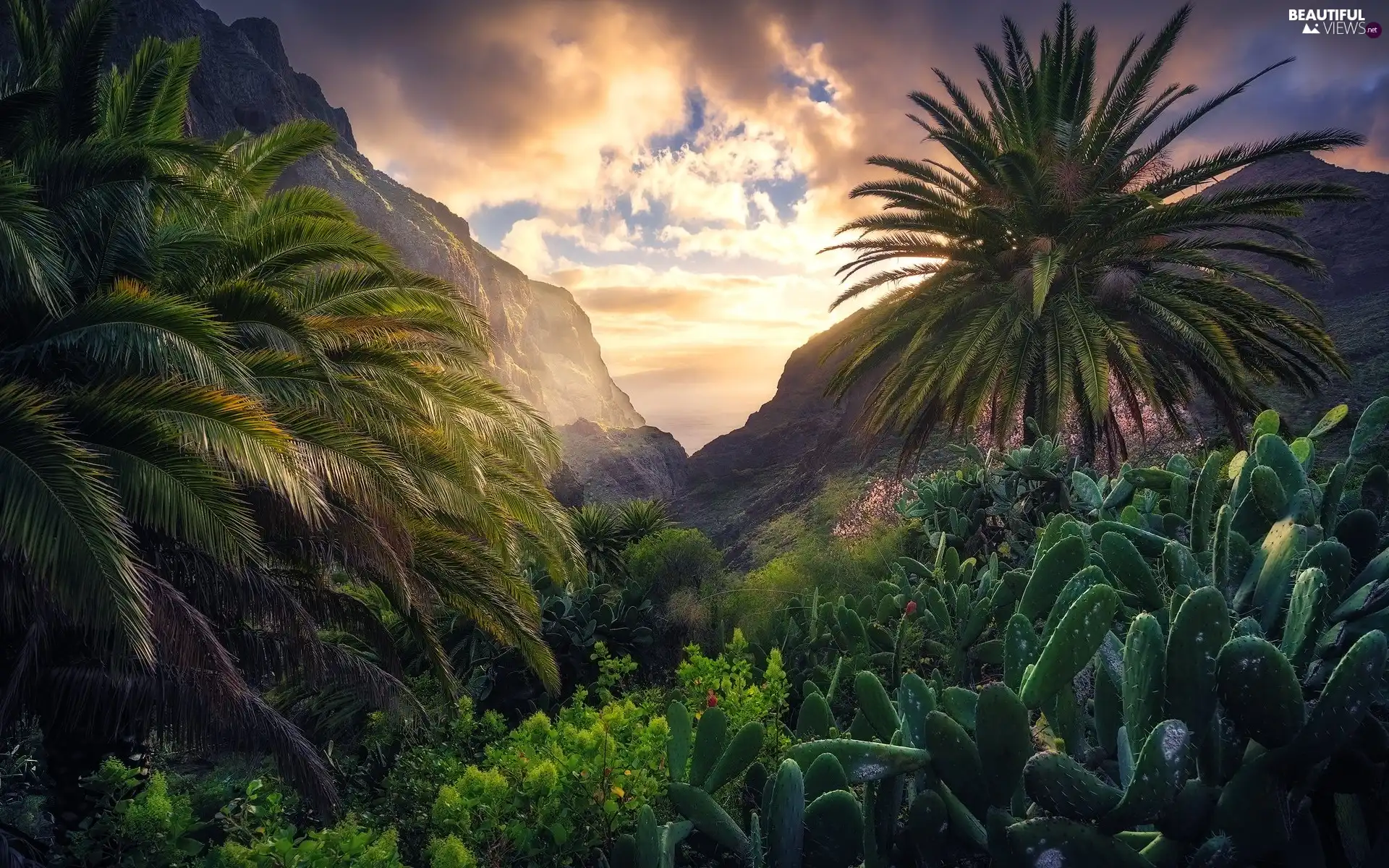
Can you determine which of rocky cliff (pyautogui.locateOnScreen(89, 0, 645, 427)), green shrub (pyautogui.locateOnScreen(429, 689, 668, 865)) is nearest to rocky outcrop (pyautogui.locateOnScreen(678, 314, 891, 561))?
green shrub (pyautogui.locateOnScreen(429, 689, 668, 865))

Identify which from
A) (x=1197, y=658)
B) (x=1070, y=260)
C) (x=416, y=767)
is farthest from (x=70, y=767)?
(x=1070, y=260)

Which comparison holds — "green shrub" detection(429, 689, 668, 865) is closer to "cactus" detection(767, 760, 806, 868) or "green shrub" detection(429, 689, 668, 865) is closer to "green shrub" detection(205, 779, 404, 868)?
"green shrub" detection(205, 779, 404, 868)

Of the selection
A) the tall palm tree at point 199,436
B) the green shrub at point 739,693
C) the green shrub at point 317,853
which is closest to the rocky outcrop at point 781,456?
the tall palm tree at point 199,436

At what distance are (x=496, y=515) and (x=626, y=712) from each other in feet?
10.0

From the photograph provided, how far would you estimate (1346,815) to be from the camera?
133 centimetres

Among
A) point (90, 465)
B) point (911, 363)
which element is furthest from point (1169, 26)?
point (90, 465)

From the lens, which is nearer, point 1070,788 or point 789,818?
point 1070,788

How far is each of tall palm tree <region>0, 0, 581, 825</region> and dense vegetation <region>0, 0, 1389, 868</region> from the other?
1.1 inches

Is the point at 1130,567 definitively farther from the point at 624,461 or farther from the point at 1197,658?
the point at 624,461

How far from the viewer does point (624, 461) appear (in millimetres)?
67938

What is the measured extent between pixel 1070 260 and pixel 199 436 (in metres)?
11.8

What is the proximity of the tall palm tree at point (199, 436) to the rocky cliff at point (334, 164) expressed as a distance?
51.7 ft

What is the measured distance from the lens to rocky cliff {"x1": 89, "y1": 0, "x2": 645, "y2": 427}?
4900 cm

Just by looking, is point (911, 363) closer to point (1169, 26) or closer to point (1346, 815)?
point (1169, 26)
